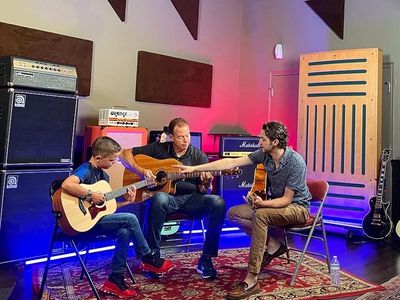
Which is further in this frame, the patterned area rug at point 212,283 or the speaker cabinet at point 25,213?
the speaker cabinet at point 25,213

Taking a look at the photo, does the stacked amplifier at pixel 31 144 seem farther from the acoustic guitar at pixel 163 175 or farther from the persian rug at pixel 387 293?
the persian rug at pixel 387 293

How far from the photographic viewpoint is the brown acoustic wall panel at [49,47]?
143 inches

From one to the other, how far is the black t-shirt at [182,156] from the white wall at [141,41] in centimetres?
121

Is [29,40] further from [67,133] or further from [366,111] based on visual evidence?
[366,111]

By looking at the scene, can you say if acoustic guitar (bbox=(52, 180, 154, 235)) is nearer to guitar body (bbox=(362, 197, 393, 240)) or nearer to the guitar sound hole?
the guitar sound hole

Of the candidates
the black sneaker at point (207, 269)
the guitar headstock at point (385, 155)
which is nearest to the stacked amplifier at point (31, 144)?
the black sneaker at point (207, 269)

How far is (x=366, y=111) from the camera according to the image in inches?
173

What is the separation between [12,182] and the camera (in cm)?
309

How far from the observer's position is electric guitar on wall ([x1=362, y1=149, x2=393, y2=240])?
418 centimetres

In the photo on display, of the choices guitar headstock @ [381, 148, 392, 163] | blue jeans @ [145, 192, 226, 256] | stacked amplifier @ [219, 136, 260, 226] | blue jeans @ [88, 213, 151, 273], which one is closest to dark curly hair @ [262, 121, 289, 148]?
blue jeans @ [145, 192, 226, 256]

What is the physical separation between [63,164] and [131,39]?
182cm

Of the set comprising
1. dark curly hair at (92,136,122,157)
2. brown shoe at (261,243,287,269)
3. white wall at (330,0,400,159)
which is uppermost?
white wall at (330,0,400,159)

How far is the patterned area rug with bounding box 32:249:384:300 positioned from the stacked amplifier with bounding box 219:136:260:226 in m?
1.12

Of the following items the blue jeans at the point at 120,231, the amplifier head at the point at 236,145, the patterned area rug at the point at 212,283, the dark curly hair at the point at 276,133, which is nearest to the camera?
the blue jeans at the point at 120,231
